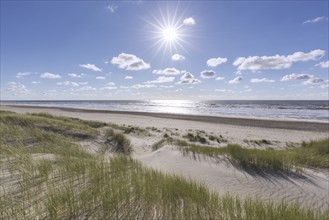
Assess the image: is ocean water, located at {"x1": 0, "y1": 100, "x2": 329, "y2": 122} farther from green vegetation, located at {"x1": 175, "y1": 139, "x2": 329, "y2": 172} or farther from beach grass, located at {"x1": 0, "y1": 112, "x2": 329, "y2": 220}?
beach grass, located at {"x1": 0, "y1": 112, "x2": 329, "y2": 220}

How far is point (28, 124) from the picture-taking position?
41.3 ft

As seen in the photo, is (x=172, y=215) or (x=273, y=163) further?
(x=273, y=163)

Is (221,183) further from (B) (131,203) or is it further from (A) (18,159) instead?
(A) (18,159)

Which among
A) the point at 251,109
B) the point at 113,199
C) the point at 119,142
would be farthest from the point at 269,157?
the point at 251,109

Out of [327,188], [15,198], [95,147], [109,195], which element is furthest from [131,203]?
[95,147]

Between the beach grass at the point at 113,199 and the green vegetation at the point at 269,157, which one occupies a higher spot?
the beach grass at the point at 113,199

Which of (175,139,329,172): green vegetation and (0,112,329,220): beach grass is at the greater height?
(0,112,329,220): beach grass

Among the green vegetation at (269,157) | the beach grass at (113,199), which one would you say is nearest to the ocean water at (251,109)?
the green vegetation at (269,157)

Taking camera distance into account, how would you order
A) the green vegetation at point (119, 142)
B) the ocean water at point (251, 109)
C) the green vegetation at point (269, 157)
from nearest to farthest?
the green vegetation at point (269, 157) < the green vegetation at point (119, 142) < the ocean water at point (251, 109)

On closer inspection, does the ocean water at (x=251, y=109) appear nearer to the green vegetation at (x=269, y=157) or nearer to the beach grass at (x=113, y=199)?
the green vegetation at (x=269, y=157)

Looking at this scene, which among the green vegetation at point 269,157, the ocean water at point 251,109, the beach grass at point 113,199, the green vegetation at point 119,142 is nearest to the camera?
the beach grass at point 113,199

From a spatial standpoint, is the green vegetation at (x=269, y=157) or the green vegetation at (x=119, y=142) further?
the green vegetation at (x=119, y=142)

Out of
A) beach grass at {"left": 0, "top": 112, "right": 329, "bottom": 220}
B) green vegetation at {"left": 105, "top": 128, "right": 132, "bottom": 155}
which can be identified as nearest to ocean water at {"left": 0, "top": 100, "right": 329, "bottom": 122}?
green vegetation at {"left": 105, "top": 128, "right": 132, "bottom": 155}

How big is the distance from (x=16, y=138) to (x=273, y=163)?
10.1 m
